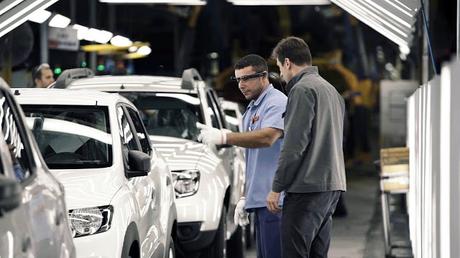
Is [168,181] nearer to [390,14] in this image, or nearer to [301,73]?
[301,73]

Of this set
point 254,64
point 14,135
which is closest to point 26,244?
point 14,135

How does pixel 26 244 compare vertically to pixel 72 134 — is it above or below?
below

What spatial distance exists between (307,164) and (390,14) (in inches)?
205

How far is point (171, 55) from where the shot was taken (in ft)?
112

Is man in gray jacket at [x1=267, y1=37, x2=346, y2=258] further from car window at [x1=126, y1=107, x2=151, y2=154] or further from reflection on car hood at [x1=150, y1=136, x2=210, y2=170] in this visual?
reflection on car hood at [x1=150, y1=136, x2=210, y2=170]

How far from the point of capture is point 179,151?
1239cm

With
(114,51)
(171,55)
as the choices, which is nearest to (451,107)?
(114,51)

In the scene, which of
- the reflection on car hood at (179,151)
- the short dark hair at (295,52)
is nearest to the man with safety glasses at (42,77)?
the reflection on car hood at (179,151)

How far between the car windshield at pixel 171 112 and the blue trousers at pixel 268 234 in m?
4.10

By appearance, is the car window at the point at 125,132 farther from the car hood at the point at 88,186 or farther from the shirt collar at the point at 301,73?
the shirt collar at the point at 301,73

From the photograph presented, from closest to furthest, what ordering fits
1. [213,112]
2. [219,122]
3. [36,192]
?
[36,192] → [213,112] → [219,122]

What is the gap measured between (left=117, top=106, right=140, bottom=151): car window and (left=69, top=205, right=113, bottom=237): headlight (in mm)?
1401

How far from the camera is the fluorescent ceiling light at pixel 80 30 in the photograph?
21.5 meters

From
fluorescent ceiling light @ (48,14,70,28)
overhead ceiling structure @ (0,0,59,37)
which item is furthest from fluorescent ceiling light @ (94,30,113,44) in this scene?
overhead ceiling structure @ (0,0,59,37)
